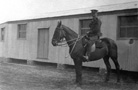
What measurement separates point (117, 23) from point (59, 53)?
14.2 ft

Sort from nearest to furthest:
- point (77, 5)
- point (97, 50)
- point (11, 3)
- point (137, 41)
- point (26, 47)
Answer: point (11, 3), point (97, 50), point (137, 41), point (77, 5), point (26, 47)

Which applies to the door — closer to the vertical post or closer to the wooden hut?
the wooden hut

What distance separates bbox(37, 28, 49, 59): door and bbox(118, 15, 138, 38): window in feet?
18.0

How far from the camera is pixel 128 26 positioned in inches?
394

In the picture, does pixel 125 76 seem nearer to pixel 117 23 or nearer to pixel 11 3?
pixel 117 23

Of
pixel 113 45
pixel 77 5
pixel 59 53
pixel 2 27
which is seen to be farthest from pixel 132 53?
pixel 2 27

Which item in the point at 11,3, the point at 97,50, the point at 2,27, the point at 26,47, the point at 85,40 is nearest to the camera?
the point at 11,3

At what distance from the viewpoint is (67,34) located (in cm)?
835

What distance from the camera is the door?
47.0 feet

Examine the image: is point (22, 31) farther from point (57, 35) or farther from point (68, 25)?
point (57, 35)

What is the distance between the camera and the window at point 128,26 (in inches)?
384

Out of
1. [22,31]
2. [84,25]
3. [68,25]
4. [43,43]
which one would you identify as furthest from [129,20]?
[22,31]

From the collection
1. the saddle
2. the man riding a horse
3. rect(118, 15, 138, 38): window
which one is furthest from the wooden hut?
the man riding a horse

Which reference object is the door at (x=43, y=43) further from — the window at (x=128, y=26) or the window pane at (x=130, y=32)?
the window pane at (x=130, y=32)
